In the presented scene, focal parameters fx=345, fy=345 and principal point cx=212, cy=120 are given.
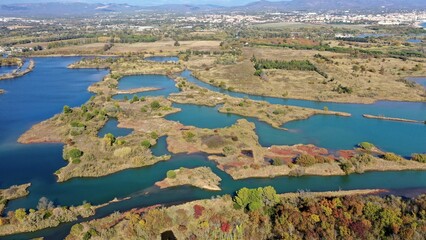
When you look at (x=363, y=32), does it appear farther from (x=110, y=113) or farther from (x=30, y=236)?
(x=30, y=236)

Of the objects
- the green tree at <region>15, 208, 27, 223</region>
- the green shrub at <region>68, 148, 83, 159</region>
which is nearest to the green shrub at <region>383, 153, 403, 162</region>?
the green shrub at <region>68, 148, 83, 159</region>

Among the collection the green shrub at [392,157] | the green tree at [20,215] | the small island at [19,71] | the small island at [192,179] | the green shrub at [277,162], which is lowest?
the small island at [19,71]

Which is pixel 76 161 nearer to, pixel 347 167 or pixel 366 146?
pixel 347 167

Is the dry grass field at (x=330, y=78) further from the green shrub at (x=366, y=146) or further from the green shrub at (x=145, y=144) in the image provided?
the green shrub at (x=145, y=144)

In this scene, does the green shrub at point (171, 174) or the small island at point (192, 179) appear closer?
the small island at point (192, 179)

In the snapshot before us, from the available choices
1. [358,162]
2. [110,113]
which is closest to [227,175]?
[358,162]

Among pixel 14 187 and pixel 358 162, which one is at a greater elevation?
pixel 358 162

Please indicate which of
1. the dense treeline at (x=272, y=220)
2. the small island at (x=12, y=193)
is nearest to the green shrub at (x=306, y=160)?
the dense treeline at (x=272, y=220)
